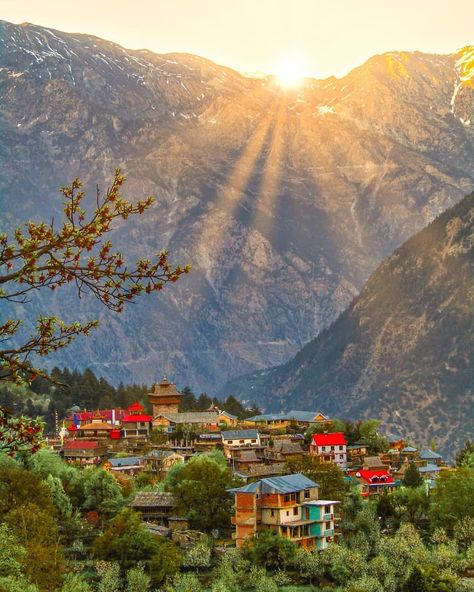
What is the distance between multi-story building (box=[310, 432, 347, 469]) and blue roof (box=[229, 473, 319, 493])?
25515mm

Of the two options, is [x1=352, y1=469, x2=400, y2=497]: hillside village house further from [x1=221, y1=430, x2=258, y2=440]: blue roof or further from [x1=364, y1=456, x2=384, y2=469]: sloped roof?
[x1=221, y1=430, x2=258, y2=440]: blue roof

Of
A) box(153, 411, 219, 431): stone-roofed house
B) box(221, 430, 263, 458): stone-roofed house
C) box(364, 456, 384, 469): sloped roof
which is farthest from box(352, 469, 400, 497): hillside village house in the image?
box(153, 411, 219, 431): stone-roofed house

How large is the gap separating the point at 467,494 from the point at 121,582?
36.3 meters

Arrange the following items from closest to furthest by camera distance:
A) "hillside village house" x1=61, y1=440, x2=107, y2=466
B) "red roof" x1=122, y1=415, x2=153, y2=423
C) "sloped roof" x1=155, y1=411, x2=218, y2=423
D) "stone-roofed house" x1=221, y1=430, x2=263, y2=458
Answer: "hillside village house" x1=61, y1=440, x2=107, y2=466, "stone-roofed house" x1=221, y1=430, x2=263, y2=458, "red roof" x1=122, y1=415, x2=153, y2=423, "sloped roof" x1=155, y1=411, x2=218, y2=423

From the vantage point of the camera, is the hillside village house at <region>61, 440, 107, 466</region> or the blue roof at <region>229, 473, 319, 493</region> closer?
the blue roof at <region>229, 473, 319, 493</region>

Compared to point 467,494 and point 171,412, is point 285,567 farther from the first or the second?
point 171,412

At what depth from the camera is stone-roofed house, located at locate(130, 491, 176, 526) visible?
4176 inches

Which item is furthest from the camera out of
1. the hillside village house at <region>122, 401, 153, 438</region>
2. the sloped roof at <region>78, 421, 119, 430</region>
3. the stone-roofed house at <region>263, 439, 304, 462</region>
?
the sloped roof at <region>78, 421, 119, 430</region>

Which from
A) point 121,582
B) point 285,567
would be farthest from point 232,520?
point 121,582

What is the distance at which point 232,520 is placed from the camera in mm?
101438

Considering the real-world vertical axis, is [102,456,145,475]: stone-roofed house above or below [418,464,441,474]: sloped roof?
below

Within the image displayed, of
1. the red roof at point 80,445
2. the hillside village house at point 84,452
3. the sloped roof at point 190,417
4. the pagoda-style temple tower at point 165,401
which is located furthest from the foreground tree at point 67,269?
the pagoda-style temple tower at point 165,401

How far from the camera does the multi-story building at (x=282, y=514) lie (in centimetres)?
10025

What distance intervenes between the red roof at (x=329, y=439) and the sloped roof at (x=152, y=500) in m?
29.7
